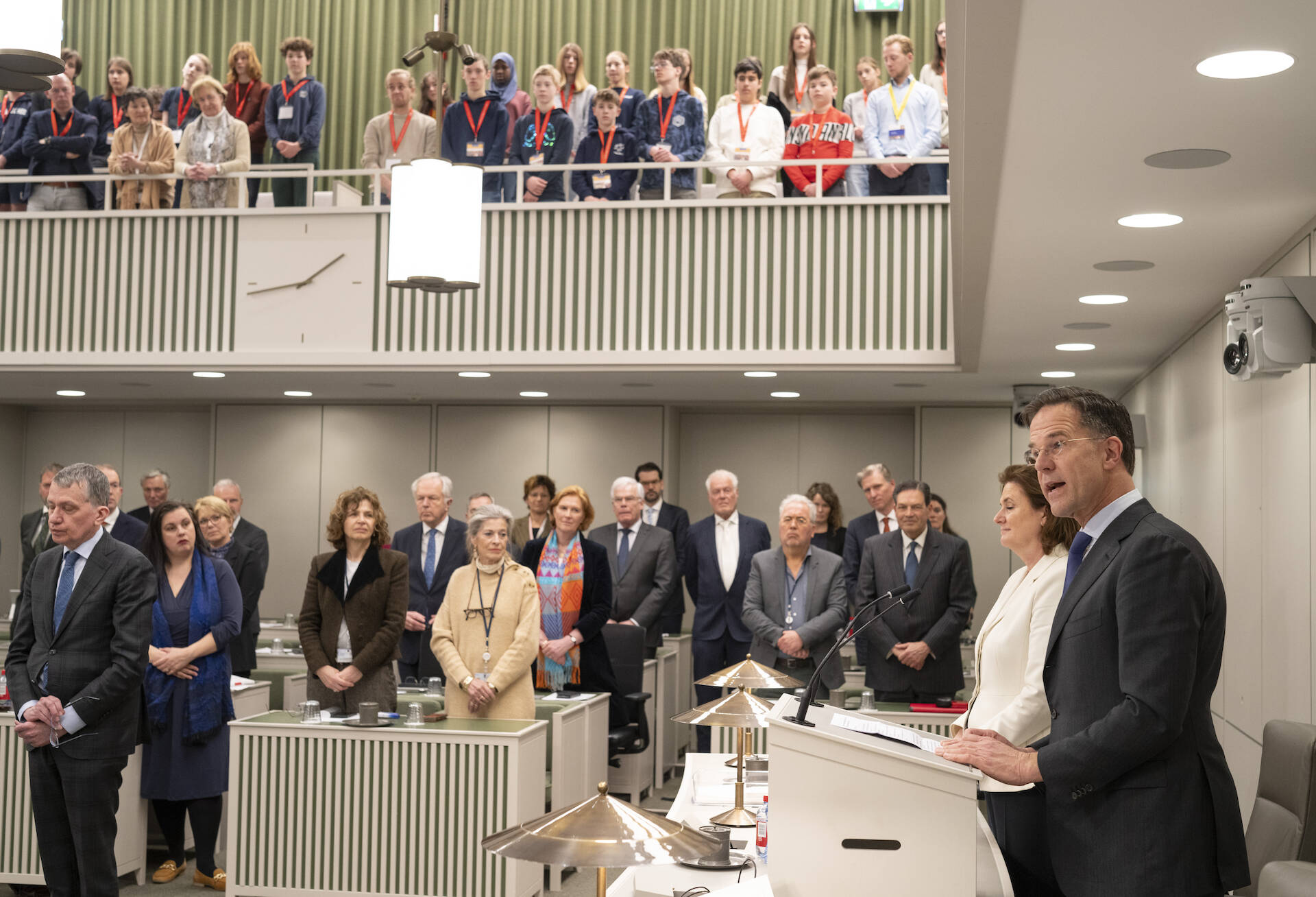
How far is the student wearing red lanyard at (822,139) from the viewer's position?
26.1 feet

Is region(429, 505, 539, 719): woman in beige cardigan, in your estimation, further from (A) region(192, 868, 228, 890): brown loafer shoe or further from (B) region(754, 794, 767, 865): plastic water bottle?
(B) region(754, 794, 767, 865): plastic water bottle

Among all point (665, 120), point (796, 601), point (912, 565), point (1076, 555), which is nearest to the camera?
point (1076, 555)

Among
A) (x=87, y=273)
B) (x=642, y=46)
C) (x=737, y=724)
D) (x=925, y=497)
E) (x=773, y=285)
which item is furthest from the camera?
(x=642, y=46)

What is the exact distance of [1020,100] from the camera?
2822 millimetres

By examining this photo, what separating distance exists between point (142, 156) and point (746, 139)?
4.11m

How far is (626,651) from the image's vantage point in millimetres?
6438

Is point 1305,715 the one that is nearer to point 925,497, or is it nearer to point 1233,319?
point 1233,319

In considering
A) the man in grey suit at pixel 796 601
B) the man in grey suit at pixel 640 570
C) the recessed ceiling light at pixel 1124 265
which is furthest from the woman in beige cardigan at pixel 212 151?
the recessed ceiling light at pixel 1124 265

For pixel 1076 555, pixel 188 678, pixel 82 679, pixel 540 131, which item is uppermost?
pixel 540 131

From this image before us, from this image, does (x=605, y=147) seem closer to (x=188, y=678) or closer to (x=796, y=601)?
(x=796, y=601)

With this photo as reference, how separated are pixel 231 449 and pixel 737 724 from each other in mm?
8758

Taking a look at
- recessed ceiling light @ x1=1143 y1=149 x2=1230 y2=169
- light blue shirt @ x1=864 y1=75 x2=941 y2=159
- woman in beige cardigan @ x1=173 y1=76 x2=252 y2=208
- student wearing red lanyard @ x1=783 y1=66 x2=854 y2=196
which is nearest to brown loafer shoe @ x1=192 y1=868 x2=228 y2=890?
recessed ceiling light @ x1=1143 y1=149 x2=1230 y2=169

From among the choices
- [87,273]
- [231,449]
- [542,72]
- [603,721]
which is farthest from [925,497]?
[231,449]

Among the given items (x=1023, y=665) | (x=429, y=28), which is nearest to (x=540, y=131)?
(x=429, y=28)
